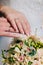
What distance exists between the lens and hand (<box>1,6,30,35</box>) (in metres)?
1.05

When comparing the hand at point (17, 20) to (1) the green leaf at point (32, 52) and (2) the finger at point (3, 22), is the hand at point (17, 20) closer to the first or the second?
(2) the finger at point (3, 22)

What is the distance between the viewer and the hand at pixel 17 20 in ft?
3.43

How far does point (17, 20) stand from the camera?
1.06 meters

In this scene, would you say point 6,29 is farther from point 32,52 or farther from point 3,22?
point 32,52

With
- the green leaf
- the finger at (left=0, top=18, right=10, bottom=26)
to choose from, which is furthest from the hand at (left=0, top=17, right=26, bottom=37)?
the green leaf

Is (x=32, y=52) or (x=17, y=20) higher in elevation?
(x=17, y=20)

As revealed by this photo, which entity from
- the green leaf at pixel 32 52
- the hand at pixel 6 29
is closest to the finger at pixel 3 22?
the hand at pixel 6 29

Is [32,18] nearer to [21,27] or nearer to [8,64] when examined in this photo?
[21,27]

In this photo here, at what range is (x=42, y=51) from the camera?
949mm

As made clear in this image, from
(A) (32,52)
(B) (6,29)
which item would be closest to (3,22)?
(B) (6,29)

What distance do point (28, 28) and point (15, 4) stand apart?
174mm

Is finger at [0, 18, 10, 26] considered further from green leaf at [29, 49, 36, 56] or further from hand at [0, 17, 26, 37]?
green leaf at [29, 49, 36, 56]

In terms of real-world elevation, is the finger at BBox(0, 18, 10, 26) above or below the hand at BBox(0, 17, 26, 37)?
above

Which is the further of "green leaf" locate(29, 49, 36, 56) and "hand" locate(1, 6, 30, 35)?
"hand" locate(1, 6, 30, 35)
